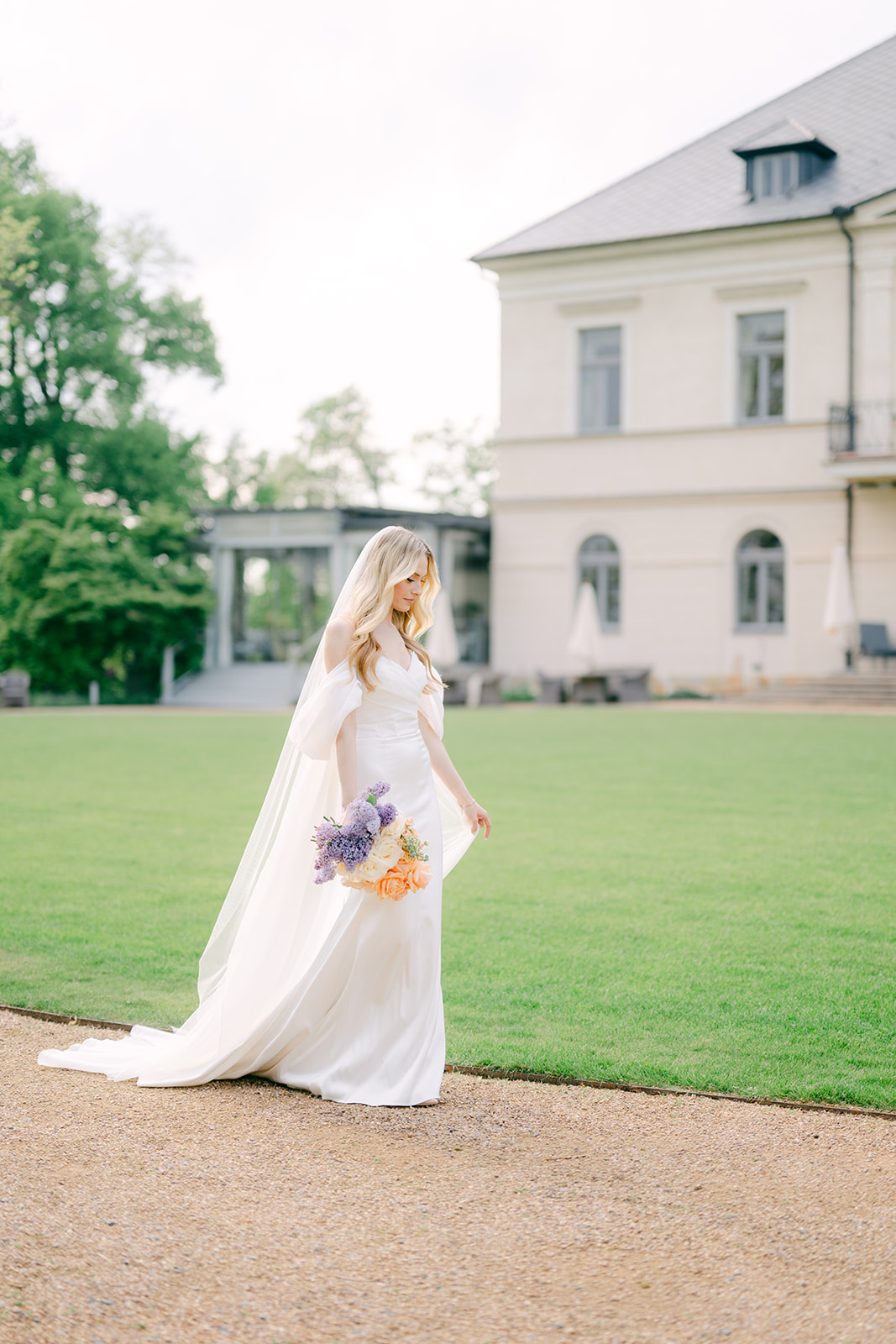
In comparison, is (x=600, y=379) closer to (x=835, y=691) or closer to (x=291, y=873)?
(x=835, y=691)

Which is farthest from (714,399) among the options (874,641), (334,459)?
(334,459)

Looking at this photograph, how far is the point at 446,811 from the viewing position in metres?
5.09

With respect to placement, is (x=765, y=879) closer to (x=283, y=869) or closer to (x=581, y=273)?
(x=283, y=869)

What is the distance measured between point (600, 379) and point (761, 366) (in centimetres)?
369

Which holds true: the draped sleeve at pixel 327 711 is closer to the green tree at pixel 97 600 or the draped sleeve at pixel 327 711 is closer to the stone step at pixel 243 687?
the stone step at pixel 243 687

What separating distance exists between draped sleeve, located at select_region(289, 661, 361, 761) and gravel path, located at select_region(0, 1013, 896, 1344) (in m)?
1.23

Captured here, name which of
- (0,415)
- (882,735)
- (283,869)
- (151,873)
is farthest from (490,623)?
(283,869)

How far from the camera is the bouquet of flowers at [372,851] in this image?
431 centimetres

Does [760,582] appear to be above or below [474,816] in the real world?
above

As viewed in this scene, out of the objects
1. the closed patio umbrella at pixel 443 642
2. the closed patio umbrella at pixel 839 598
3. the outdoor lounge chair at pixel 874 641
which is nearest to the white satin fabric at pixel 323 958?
the closed patio umbrella at pixel 839 598

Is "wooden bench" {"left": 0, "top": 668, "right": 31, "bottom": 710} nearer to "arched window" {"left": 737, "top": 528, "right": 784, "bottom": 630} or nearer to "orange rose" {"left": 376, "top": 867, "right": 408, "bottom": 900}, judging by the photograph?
"arched window" {"left": 737, "top": 528, "right": 784, "bottom": 630}

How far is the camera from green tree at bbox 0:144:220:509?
3834cm

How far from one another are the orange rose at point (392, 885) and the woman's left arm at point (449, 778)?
1.75 feet

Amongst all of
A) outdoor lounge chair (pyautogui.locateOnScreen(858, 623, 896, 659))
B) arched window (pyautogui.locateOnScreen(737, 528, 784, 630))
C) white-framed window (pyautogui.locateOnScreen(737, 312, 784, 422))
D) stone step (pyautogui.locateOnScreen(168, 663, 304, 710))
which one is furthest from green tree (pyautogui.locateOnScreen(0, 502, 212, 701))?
outdoor lounge chair (pyautogui.locateOnScreen(858, 623, 896, 659))
